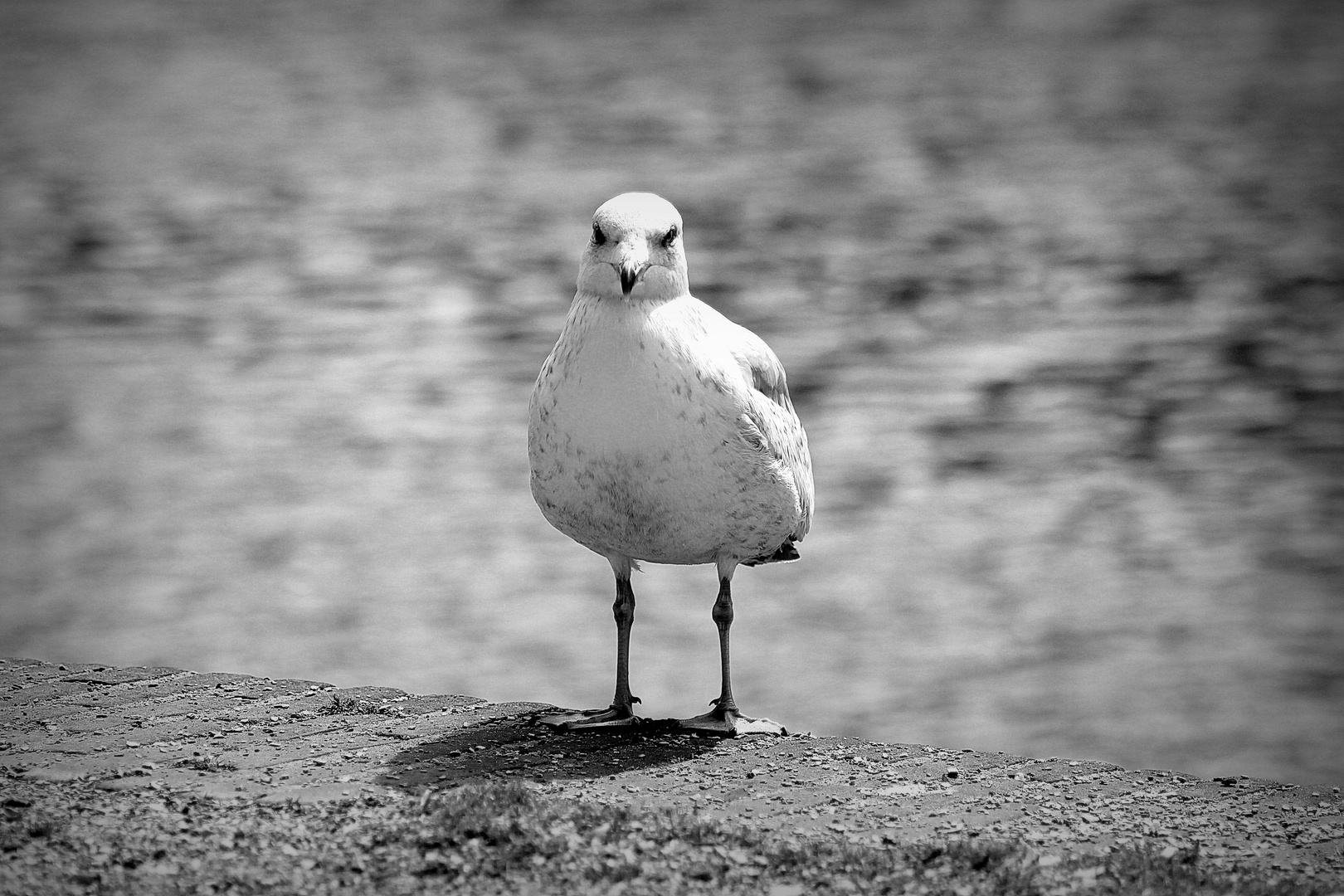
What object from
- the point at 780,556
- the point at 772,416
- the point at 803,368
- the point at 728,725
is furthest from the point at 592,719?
the point at 803,368

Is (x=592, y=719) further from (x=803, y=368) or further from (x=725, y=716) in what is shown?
(x=803, y=368)

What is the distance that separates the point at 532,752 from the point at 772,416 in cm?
172

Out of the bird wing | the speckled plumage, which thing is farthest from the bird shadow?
the bird wing

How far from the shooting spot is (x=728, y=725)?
7148mm

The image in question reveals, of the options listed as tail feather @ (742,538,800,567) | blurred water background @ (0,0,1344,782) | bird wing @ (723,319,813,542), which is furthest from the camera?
blurred water background @ (0,0,1344,782)

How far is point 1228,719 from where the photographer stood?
1463 cm

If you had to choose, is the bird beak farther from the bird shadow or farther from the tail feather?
the bird shadow

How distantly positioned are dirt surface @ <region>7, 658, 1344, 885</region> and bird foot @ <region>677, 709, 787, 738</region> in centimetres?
7

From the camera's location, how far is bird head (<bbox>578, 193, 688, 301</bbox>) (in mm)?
6617

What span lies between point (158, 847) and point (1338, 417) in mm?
21044

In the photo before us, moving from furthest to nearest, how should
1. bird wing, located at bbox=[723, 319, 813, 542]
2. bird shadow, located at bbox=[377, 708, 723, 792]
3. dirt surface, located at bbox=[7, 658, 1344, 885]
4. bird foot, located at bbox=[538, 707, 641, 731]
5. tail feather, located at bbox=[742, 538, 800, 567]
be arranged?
1. tail feather, located at bbox=[742, 538, 800, 567]
2. bird foot, located at bbox=[538, 707, 641, 731]
3. bird wing, located at bbox=[723, 319, 813, 542]
4. bird shadow, located at bbox=[377, 708, 723, 792]
5. dirt surface, located at bbox=[7, 658, 1344, 885]

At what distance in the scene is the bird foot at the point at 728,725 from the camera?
7113mm

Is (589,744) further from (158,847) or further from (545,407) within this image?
(158,847)

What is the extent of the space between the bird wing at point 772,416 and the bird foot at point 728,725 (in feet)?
2.78
